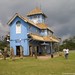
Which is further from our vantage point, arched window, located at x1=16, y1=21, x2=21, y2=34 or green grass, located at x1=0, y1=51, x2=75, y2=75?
arched window, located at x1=16, y1=21, x2=21, y2=34

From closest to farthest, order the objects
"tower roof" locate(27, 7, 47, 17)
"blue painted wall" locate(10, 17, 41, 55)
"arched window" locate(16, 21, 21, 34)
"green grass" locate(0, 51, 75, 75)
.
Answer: "green grass" locate(0, 51, 75, 75), "blue painted wall" locate(10, 17, 41, 55), "arched window" locate(16, 21, 21, 34), "tower roof" locate(27, 7, 47, 17)

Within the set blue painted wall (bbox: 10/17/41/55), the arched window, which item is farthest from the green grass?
the arched window

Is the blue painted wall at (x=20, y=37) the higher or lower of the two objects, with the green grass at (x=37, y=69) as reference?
higher

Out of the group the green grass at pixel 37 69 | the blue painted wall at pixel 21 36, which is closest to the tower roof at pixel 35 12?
the blue painted wall at pixel 21 36

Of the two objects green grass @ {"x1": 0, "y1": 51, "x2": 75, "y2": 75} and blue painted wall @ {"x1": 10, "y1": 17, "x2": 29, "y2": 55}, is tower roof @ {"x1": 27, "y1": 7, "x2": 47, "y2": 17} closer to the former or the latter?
blue painted wall @ {"x1": 10, "y1": 17, "x2": 29, "y2": 55}

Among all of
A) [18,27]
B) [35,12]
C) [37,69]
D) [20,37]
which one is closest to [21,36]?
[20,37]

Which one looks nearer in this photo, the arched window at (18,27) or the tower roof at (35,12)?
the arched window at (18,27)

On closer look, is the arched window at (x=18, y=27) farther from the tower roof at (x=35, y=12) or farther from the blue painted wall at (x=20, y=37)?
the tower roof at (x=35, y=12)

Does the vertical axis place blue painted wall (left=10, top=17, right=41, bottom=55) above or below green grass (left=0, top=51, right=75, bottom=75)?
above

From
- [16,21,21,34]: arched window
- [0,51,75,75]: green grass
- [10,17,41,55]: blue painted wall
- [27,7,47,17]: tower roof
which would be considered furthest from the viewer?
[27,7,47,17]: tower roof

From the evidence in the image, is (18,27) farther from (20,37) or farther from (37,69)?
(37,69)

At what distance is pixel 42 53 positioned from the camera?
5212 cm

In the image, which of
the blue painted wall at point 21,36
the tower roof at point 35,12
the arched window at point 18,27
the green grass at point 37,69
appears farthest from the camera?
the tower roof at point 35,12

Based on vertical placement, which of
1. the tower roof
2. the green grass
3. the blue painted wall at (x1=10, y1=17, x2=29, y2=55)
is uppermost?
the tower roof
